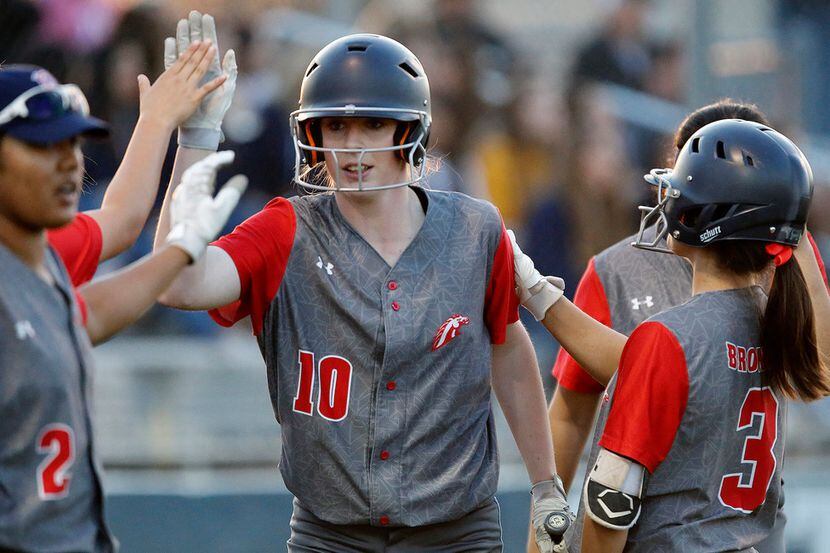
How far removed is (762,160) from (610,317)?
A: 0.90m

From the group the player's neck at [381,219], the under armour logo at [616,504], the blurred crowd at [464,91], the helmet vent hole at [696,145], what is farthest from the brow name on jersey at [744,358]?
the blurred crowd at [464,91]

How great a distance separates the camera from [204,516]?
6527 millimetres

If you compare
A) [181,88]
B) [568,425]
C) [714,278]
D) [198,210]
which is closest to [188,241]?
[198,210]

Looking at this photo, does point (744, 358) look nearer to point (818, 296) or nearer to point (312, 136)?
point (818, 296)

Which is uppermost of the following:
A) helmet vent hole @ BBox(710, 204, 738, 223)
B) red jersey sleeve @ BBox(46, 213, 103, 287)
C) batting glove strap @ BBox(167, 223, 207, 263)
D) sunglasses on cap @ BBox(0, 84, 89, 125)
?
sunglasses on cap @ BBox(0, 84, 89, 125)

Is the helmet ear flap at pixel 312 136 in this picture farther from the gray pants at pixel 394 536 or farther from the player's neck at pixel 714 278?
the player's neck at pixel 714 278

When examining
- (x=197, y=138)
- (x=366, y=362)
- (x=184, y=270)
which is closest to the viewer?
(x=184, y=270)

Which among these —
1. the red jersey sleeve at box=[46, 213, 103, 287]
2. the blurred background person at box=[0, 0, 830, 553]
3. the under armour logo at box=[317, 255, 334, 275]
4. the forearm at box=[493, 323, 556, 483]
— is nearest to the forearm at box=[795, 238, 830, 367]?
the forearm at box=[493, 323, 556, 483]

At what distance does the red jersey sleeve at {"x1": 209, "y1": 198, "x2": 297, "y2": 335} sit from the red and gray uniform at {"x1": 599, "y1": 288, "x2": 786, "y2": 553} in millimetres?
975

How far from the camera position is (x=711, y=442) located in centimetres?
316

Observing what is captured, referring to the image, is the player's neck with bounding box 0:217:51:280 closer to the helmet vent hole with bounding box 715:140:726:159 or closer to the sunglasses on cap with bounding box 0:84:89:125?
the sunglasses on cap with bounding box 0:84:89:125

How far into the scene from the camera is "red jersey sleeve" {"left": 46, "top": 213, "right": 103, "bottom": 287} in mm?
3023

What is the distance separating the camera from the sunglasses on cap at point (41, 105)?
8.25 ft

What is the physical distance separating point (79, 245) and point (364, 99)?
35.7 inches
